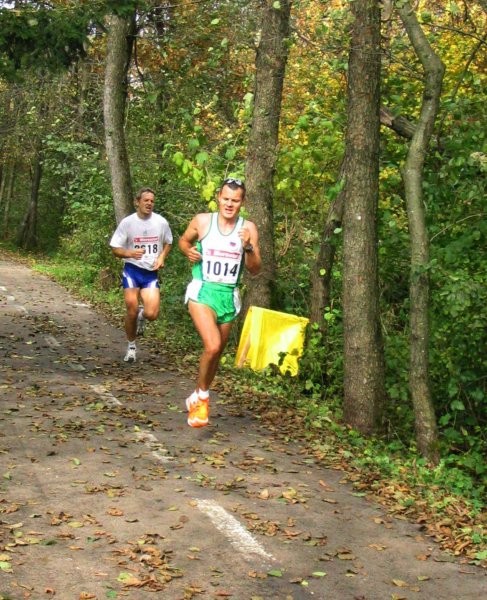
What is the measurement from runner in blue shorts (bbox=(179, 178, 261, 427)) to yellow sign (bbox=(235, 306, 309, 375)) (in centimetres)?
355

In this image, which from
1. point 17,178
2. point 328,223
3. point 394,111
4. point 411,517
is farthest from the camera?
point 17,178

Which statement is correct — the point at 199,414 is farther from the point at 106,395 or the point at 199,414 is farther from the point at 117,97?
the point at 117,97

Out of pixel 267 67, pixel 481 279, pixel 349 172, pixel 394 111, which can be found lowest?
pixel 481 279

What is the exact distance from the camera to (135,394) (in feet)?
33.3

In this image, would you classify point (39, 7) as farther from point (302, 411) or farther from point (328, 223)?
point (302, 411)

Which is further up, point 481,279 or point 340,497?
point 481,279

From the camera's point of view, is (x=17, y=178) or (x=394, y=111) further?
(x=17, y=178)

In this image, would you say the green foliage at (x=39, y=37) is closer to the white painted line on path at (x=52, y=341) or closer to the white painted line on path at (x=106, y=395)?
the white painted line on path at (x=52, y=341)

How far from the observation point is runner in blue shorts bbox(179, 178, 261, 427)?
824 cm

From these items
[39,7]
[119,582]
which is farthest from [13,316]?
[119,582]

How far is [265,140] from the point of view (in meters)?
13.4

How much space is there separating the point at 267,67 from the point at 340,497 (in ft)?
25.9

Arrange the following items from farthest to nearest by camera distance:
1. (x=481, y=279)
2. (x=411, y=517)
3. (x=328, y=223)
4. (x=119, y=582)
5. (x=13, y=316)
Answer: (x=13, y=316) < (x=328, y=223) < (x=481, y=279) < (x=411, y=517) < (x=119, y=582)

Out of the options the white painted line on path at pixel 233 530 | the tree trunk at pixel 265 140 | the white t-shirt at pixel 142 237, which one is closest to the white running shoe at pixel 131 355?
the white t-shirt at pixel 142 237
